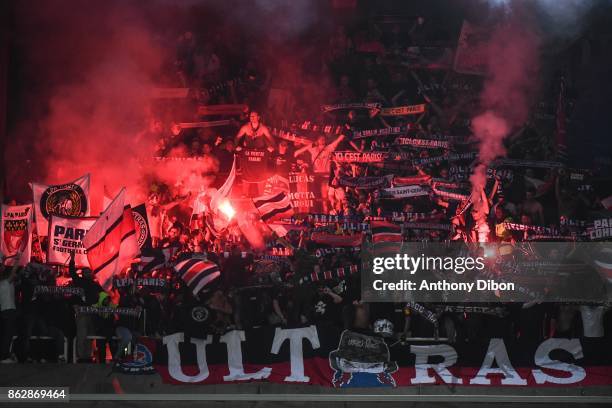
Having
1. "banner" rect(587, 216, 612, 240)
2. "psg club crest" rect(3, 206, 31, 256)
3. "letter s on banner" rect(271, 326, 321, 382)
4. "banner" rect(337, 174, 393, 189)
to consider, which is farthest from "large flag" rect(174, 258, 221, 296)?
"banner" rect(587, 216, 612, 240)

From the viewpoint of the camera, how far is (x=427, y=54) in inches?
438

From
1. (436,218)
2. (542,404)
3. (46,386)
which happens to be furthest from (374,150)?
(46,386)

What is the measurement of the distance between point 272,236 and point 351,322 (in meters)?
2.53

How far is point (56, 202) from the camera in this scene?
10.1 metres

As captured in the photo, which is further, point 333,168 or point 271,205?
point 333,168

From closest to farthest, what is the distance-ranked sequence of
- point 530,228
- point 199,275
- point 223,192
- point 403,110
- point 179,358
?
point 179,358
point 199,275
point 530,228
point 223,192
point 403,110

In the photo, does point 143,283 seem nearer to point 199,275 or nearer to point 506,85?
point 199,275

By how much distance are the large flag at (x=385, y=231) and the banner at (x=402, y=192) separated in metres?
0.45

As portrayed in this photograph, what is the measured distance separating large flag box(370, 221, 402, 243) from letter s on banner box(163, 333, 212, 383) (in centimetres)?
358

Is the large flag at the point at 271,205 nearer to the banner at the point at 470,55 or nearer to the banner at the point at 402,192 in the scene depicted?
the banner at the point at 402,192

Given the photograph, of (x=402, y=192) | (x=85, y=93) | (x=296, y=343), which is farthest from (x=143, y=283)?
(x=402, y=192)

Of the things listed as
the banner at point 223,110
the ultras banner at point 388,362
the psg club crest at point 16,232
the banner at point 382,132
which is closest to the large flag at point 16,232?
the psg club crest at point 16,232

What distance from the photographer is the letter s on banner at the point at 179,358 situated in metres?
7.38

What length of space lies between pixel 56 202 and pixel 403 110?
554 centimetres
